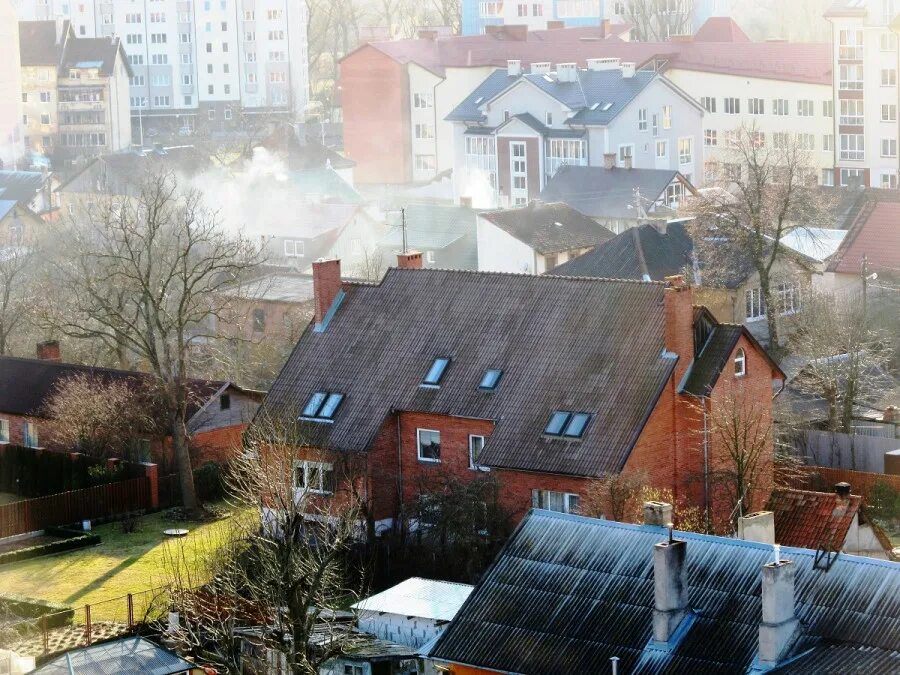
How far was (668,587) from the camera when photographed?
854 inches

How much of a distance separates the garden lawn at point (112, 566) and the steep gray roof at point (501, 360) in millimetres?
3459

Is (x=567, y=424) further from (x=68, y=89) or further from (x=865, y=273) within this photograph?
(x=68, y=89)

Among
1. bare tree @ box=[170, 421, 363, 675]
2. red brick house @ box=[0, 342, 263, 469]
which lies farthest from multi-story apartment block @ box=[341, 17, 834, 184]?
bare tree @ box=[170, 421, 363, 675]

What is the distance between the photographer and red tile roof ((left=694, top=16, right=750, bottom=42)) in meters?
110

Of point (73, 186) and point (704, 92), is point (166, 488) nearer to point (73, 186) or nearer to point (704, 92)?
point (73, 186)

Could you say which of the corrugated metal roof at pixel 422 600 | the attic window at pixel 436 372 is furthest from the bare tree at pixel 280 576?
the attic window at pixel 436 372

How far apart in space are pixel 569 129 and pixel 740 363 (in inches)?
1844

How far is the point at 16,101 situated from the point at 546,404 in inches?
3562

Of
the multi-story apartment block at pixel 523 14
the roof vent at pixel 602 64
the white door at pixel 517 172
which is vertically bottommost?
the white door at pixel 517 172

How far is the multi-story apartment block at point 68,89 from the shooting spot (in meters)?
121

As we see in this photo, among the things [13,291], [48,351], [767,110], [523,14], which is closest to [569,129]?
[767,110]

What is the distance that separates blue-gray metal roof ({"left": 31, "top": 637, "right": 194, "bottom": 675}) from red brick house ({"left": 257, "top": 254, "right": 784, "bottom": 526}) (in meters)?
6.99

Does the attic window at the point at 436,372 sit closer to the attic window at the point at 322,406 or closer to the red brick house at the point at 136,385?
the attic window at the point at 322,406

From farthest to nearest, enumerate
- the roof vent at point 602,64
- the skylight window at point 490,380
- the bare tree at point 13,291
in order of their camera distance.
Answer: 1. the roof vent at point 602,64
2. the bare tree at point 13,291
3. the skylight window at point 490,380
